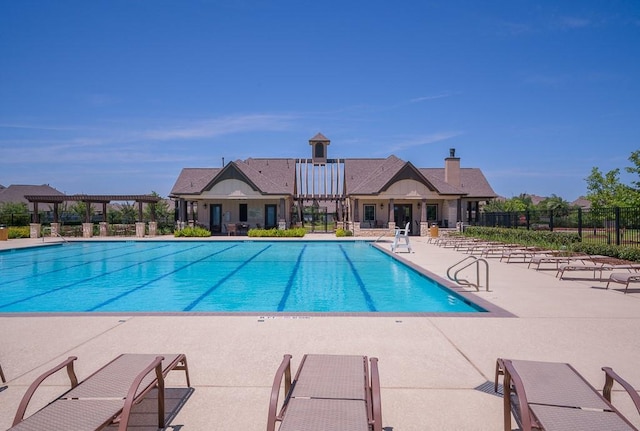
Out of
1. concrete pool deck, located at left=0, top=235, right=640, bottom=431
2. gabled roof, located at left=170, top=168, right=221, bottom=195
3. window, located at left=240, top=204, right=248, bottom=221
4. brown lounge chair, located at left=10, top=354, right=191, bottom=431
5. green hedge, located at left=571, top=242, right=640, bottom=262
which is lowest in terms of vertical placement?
concrete pool deck, located at left=0, top=235, right=640, bottom=431

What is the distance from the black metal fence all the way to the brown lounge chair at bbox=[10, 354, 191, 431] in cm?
1779

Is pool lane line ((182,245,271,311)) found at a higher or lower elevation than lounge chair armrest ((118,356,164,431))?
lower

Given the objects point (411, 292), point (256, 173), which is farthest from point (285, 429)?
point (256, 173)

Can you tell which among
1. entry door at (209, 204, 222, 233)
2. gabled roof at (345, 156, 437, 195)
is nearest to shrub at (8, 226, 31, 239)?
entry door at (209, 204, 222, 233)

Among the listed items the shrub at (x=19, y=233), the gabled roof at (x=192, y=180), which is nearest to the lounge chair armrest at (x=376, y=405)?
the gabled roof at (x=192, y=180)

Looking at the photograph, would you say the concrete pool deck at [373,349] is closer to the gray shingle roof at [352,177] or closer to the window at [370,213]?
Answer: the gray shingle roof at [352,177]

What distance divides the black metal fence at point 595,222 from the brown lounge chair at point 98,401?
701 inches

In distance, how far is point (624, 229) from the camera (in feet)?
58.1

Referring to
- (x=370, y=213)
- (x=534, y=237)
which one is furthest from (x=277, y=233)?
(x=534, y=237)

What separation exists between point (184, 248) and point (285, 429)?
22.1m

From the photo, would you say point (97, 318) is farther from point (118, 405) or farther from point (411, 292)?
point (411, 292)

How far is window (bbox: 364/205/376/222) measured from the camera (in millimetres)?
34156

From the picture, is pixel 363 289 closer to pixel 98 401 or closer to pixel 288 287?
pixel 288 287

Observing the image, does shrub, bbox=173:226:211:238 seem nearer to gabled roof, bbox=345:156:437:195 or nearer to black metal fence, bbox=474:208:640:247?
gabled roof, bbox=345:156:437:195
